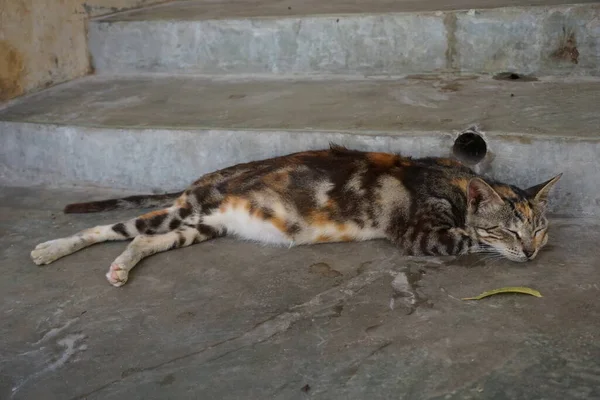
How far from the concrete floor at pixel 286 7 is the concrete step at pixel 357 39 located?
0.04 ft

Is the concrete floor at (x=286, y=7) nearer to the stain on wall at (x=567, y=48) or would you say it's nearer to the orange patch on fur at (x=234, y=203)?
the stain on wall at (x=567, y=48)

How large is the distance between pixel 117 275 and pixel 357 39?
9.48 ft

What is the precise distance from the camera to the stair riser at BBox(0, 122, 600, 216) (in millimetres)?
4168

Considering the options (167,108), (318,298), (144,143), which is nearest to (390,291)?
(318,298)

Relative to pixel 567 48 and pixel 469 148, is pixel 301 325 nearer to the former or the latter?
pixel 469 148

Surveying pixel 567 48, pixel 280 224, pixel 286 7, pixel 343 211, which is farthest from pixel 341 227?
pixel 286 7

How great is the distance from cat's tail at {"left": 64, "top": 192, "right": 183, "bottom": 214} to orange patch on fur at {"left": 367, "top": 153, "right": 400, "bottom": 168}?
4.17 feet

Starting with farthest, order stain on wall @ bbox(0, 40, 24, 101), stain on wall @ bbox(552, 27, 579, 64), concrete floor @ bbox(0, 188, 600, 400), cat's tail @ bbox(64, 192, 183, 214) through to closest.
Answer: stain on wall @ bbox(0, 40, 24, 101) → stain on wall @ bbox(552, 27, 579, 64) → cat's tail @ bbox(64, 192, 183, 214) → concrete floor @ bbox(0, 188, 600, 400)

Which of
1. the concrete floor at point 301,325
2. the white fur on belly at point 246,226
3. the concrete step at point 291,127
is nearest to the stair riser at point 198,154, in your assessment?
the concrete step at point 291,127

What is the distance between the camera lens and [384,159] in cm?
421

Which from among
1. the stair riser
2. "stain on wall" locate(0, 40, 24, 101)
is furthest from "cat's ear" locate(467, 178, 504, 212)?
"stain on wall" locate(0, 40, 24, 101)

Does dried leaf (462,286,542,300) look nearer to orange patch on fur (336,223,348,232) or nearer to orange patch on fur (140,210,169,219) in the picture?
orange patch on fur (336,223,348,232)

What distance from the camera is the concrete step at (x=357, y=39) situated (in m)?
5.23

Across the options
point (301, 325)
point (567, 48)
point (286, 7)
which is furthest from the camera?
point (286, 7)
